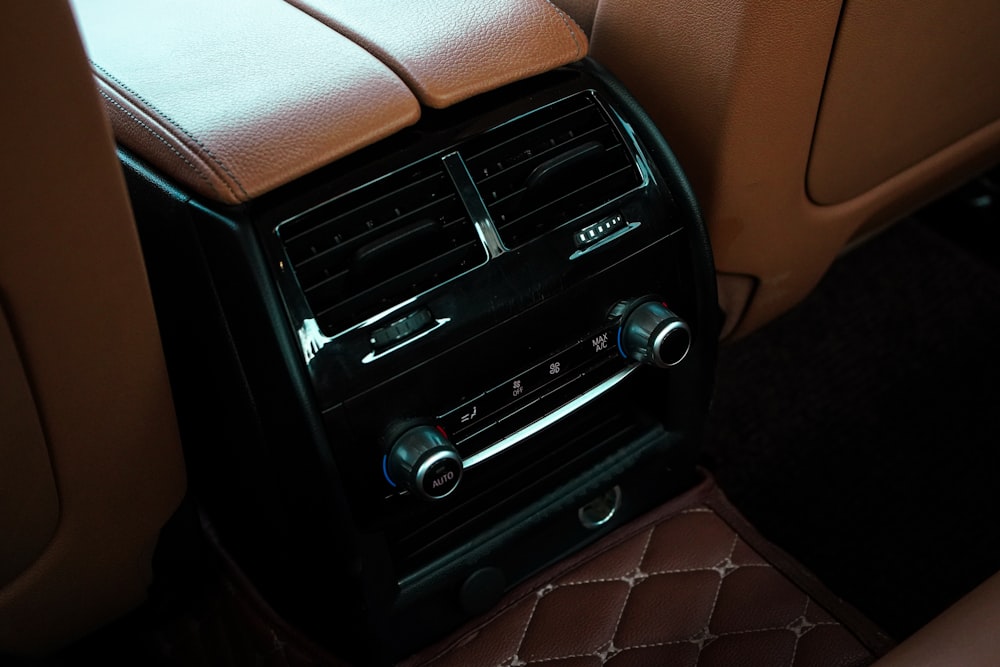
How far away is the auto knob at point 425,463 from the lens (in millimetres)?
793

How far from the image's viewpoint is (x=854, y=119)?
108 centimetres

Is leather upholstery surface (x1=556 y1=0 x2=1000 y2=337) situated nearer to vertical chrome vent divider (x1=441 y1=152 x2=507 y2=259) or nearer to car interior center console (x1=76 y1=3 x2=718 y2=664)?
car interior center console (x1=76 y1=3 x2=718 y2=664)

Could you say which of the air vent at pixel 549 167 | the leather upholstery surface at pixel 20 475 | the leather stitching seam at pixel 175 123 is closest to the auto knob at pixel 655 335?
the air vent at pixel 549 167

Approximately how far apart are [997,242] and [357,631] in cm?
143

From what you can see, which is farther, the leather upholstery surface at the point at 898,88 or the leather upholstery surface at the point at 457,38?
the leather upholstery surface at the point at 898,88

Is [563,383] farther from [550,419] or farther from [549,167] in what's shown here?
[549,167]

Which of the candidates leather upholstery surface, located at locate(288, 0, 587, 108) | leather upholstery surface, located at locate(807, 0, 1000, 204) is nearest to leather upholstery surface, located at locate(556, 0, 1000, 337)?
leather upholstery surface, located at locate(807, 0, 1000, 204)

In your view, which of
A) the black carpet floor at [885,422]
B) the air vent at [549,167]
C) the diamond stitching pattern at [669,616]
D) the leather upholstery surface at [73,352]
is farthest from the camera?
the black carpet floor at [885,422]

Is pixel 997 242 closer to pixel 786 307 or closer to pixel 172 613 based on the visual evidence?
pixel 786 307

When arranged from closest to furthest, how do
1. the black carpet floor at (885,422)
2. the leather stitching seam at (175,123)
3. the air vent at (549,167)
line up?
the leather stitching seam at (175,123) < the air vent at (549,167) < the black carpet floor at (885,422)

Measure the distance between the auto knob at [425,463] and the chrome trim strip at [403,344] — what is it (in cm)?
7

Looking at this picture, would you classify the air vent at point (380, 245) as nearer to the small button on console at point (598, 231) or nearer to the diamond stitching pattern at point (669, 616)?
the small button on console at point (598, 231)

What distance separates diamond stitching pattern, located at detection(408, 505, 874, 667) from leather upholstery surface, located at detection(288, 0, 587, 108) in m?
0.53

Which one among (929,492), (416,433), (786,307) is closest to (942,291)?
(929,492)
